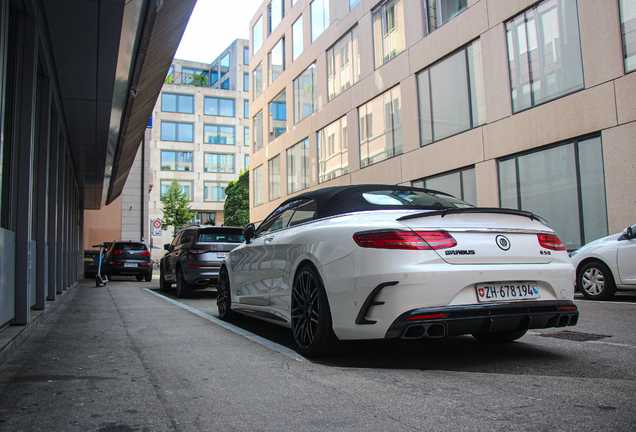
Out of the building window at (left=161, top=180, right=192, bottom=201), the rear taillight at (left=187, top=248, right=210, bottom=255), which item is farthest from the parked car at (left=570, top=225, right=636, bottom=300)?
the building window at (left=161, top=180, right=192, bottom=201)

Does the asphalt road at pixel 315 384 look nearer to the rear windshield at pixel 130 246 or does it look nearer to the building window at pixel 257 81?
the rear windshield at pixel 130 246

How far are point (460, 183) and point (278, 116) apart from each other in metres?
16.8

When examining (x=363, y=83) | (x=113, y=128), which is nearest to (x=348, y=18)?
(x=363, y=83)

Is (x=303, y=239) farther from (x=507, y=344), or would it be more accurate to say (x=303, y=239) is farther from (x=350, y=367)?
(x=507, y=344)

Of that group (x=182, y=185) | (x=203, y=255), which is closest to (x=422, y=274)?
(x=203, y=255)

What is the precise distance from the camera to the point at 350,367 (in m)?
Answer: 3.96

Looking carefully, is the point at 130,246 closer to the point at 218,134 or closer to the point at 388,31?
the point at 388,31

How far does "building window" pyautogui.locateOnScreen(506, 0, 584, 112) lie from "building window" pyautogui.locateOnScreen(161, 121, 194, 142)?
53.5 metres

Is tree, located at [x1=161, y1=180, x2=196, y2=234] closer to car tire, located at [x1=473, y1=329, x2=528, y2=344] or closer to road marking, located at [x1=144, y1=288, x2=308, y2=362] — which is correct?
road marking, located at [x1=144, y1=288, x2=308, y2=362]

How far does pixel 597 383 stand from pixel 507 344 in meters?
1.50

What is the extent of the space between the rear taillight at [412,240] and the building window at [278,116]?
2629cm

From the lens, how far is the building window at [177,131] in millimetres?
62594

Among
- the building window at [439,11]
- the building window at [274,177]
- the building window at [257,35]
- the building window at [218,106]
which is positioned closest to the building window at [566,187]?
the building window at [439,11]

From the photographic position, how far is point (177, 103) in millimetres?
63312
